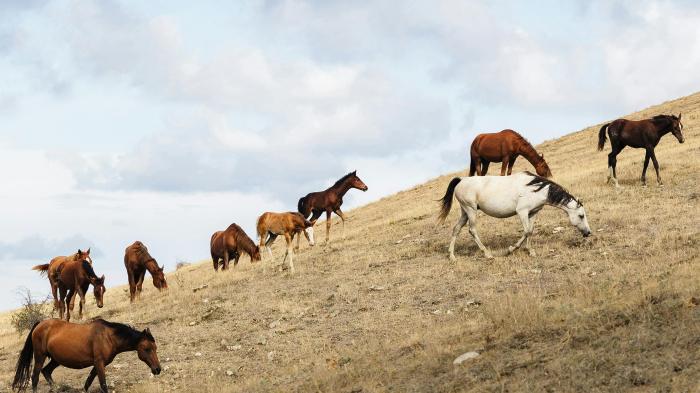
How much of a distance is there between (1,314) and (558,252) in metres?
26.8

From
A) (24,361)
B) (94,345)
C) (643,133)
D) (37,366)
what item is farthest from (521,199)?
(24,361)

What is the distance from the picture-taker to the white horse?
706 inches

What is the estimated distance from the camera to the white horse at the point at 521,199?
17.9 m

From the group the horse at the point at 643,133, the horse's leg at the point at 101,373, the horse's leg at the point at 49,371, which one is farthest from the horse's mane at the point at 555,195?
the horse's leg at the point at 49,371

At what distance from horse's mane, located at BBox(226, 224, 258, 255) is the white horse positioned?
8.45 m

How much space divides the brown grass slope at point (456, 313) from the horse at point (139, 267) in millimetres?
432

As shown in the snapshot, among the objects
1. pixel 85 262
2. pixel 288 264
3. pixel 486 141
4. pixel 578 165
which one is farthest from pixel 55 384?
pixel 578 165

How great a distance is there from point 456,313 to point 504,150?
1210cm

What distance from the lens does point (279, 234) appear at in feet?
73.5

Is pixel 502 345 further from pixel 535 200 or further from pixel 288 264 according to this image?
pixel 288 264

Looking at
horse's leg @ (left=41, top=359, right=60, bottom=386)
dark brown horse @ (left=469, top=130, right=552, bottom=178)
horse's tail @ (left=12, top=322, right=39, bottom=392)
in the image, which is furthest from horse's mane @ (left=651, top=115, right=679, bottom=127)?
horse's tail @ (left=12, top=322, right=39, bottom=392)

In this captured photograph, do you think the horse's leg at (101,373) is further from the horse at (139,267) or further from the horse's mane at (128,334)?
the horse at (139,267)

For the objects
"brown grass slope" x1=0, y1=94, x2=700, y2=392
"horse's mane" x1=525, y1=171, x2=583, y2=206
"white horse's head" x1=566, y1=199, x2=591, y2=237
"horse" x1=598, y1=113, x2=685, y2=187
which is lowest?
"brown grass slope" x1=0, y1=94, x2=700, y2=392

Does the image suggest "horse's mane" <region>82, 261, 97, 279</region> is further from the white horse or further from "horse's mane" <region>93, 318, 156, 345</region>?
the white horse
